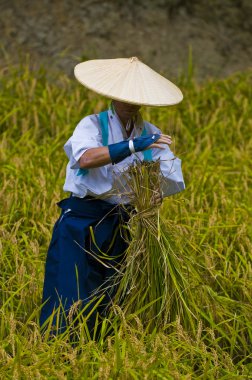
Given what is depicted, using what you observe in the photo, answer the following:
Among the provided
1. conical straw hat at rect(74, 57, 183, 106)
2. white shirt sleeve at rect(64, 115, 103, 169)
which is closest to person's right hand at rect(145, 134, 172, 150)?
conical straw hat at rect(74, 57, 183, 106)

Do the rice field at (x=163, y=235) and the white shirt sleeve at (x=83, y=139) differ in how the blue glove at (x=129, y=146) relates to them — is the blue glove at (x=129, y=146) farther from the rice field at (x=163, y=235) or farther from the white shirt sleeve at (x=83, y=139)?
the rice field at (x=163, y=235)

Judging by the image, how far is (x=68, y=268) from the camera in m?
3.62

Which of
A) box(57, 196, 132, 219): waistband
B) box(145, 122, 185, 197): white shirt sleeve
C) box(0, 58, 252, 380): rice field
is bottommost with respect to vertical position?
box(0, 58, 252, 380): rice field

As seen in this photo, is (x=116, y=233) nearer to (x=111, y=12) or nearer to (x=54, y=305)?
(x=54, y=305)

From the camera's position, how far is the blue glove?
332 cm

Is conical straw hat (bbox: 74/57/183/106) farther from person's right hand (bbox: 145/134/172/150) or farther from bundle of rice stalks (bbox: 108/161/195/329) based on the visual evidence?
bundle of rice stalks (bbox: 108/161/195/329)

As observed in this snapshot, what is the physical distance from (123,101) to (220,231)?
1.27 meters

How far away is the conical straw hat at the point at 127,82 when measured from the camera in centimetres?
343

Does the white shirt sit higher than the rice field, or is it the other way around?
the white shirt

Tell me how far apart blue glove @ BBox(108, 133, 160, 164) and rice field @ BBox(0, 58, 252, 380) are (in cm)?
38

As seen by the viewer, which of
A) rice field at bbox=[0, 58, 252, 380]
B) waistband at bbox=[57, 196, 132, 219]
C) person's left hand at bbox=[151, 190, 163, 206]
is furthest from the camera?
waistband at bbox=[57, 196, 132, 219]

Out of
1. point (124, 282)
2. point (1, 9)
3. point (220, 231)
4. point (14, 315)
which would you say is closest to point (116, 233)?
point (124, 282)

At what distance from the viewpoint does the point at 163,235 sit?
12.0ft

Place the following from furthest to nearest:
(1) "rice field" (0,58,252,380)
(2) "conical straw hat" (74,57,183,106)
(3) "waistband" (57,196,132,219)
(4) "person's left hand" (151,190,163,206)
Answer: (3) "waistband" (57,196,132,219), (4) "person's left hand" (151,190,163,206), (2) "conical straw hat" (74,57,183,106), (1) "rice field" (0,58,252,380)
